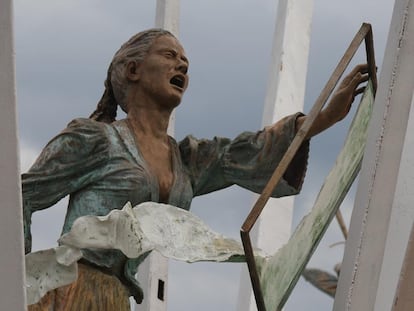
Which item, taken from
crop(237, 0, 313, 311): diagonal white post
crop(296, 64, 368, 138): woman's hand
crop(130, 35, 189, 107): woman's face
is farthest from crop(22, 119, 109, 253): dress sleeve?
crop(237, 0, 313, 311): diagonal white post

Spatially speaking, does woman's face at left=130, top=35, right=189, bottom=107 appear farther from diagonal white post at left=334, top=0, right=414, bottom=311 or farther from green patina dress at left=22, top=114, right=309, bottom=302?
diagonal white post at left=334, top=0, right=414, bottom=311

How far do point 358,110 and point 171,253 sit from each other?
3.80 ft

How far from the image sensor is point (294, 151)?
9.80 meters

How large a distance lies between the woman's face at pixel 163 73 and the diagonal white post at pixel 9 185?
1.94 m

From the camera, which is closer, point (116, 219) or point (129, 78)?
point (116, 219)

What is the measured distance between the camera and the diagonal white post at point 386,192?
9.51 m

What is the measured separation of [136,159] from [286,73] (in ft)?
8.85

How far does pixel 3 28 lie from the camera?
8.94 metres

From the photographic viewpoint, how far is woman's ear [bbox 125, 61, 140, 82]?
11.0 meters

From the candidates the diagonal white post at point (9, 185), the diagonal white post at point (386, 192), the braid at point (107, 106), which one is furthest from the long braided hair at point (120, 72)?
the diagonal white post at point (9, 185)

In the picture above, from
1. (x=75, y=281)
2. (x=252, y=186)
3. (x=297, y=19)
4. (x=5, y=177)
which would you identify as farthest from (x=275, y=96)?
(x=5, y=177)

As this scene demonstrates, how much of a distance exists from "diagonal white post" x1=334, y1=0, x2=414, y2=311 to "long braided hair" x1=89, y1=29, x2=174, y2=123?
149 cm

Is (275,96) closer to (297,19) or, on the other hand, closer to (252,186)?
(297,19)

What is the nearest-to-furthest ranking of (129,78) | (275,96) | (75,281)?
(75,281)
(129,78)
(275,96)
